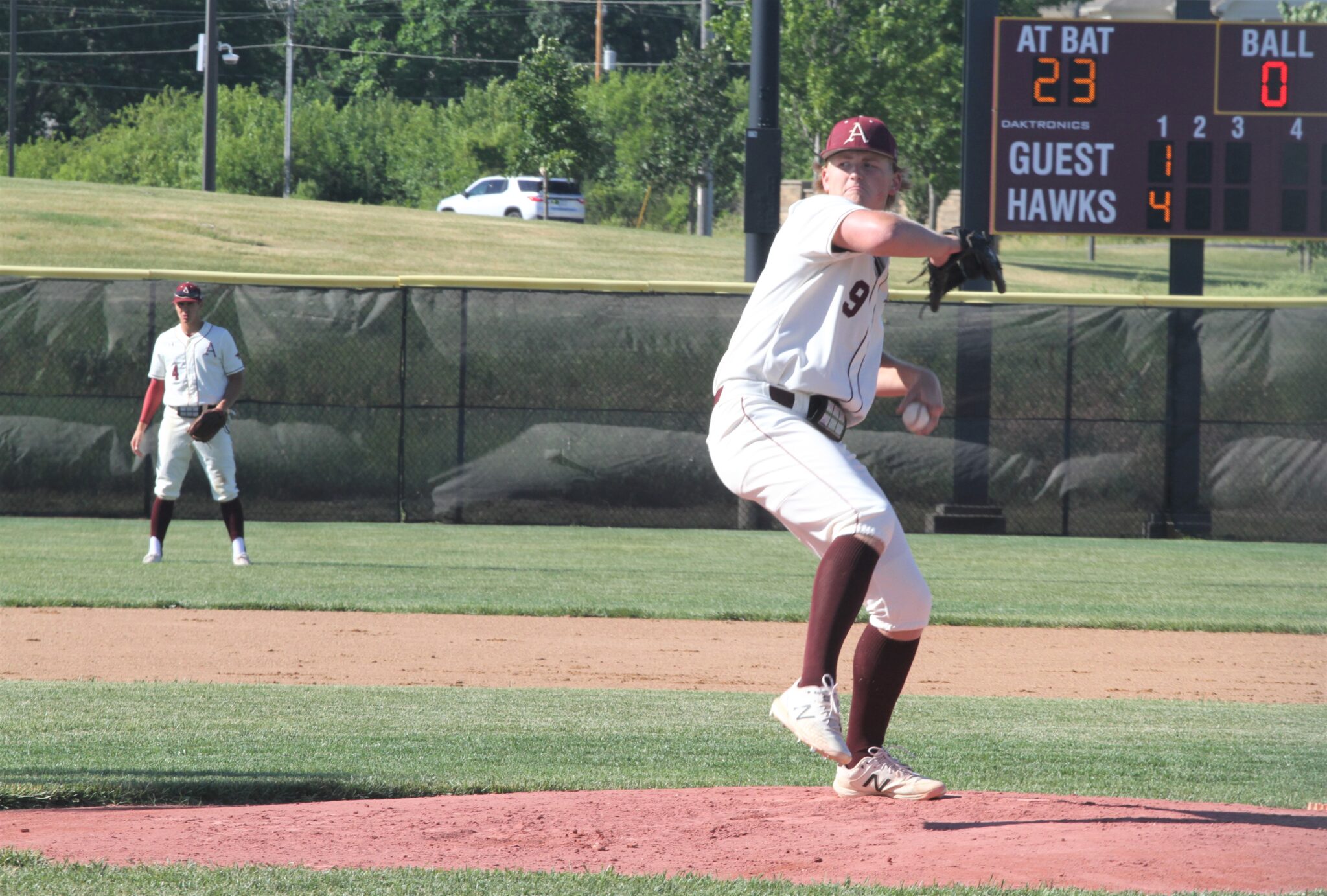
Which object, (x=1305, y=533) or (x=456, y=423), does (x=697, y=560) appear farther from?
(x=1305, y=533)

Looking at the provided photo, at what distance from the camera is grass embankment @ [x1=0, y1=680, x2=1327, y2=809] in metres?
4.64

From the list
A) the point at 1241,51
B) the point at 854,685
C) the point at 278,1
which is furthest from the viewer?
the point at 278,1

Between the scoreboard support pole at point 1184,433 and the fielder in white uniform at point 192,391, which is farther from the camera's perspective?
the scoreboard support pole at point 1184,433

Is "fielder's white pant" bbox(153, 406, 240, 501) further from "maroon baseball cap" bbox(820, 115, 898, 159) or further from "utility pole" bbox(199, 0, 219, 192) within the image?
"utility pole" bbox(199, 0, 219, 192)

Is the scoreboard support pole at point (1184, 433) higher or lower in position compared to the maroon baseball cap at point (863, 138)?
lower

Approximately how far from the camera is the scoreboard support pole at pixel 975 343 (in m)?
13.0

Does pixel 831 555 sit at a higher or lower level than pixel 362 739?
higher

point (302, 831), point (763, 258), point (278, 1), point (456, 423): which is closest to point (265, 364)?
point (456, 423)

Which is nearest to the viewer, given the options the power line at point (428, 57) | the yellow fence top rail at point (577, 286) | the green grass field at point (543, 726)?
the green grass field at point (543, 726)

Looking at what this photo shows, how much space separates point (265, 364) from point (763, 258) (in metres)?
4.69

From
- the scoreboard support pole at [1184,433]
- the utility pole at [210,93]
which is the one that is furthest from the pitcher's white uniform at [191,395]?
the utility pole at [210,93]

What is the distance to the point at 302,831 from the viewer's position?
379cm

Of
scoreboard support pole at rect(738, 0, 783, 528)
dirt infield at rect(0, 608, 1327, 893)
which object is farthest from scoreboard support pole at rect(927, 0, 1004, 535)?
dirt infield at rect(0, 608, 1327, 893)

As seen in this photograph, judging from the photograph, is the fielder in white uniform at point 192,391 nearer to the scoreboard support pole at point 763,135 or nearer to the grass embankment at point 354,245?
the scoreboard support pole at point 763,135
